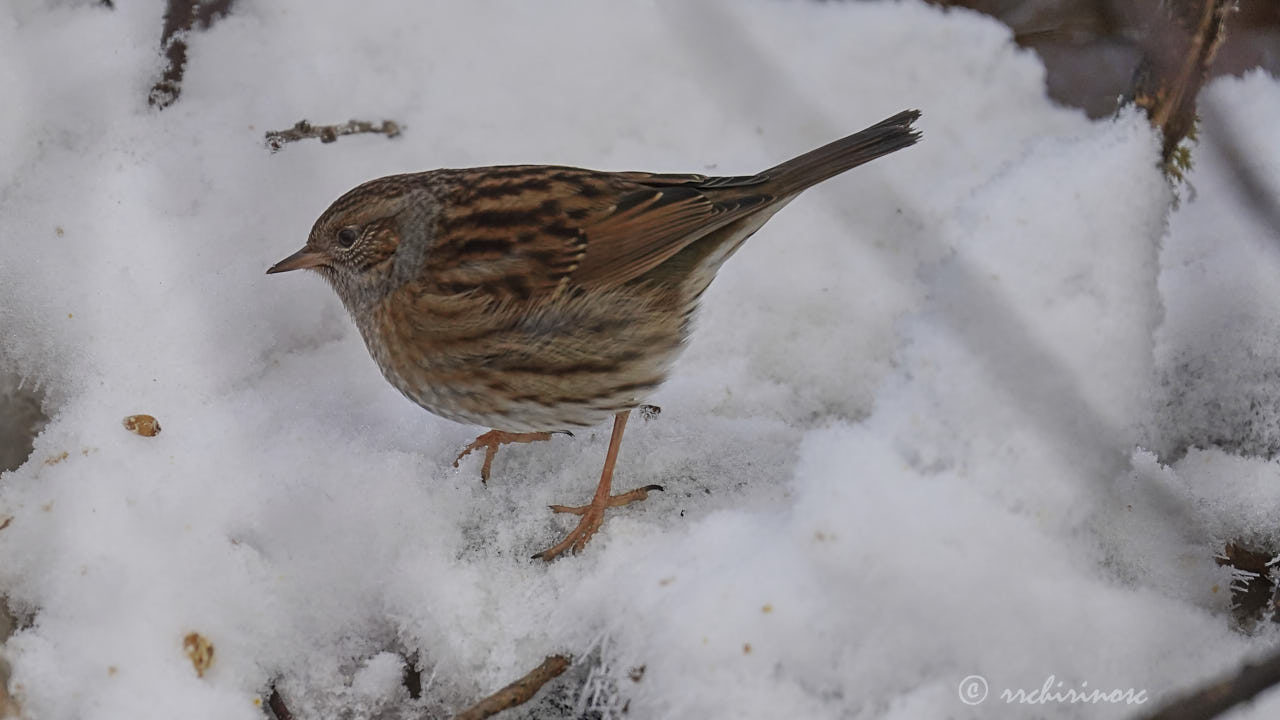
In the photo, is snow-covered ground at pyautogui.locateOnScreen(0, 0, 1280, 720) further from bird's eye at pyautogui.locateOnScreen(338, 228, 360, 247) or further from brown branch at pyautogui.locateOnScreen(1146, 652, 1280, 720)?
brown branch at pyautogui.locateOnScreen(1146, 652, 1280, 720)

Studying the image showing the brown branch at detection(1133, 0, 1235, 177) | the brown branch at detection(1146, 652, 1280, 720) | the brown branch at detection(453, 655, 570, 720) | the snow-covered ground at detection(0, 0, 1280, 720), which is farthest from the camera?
the brown branch at detection(1133, 0, 1235, 177)

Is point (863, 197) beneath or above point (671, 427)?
above

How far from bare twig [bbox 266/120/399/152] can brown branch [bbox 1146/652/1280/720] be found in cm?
306

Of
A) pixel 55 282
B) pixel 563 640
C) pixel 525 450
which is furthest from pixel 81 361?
pixel 563 640

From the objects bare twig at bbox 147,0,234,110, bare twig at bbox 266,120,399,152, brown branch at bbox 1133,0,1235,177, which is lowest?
brown branch at bbox 1133,0,1235,177

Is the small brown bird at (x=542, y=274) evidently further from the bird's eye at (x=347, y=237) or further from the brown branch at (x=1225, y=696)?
the brown branch at (x=1225, y=696)

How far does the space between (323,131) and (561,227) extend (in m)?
1.36

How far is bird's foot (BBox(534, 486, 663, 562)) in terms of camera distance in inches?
103

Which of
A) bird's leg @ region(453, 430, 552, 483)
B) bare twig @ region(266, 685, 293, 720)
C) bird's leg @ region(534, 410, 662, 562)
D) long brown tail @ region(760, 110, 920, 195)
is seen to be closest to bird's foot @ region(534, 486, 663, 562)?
bird's leg @ region(534, 410, 662, 562)

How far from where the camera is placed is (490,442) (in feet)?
9.63

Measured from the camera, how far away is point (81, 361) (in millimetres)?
2857

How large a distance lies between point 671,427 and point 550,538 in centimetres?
58

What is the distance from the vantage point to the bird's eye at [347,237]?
283 cm

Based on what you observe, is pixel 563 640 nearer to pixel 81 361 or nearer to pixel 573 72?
pixel 81 361
